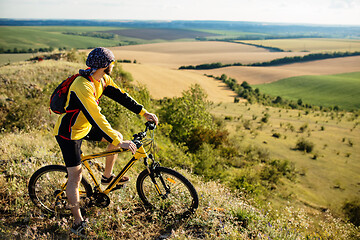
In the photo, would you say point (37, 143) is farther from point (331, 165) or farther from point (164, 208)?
point (331, 165)

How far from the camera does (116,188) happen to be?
12.7 feet

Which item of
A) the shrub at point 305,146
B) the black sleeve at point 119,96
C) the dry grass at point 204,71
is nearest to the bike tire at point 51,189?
the black sleeve at point 119,96

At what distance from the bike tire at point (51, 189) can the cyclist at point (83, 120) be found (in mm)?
479

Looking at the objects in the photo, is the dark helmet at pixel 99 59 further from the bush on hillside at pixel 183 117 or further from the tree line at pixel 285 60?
the tree line at pixel 285 60

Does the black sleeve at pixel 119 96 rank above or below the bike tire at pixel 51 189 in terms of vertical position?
above

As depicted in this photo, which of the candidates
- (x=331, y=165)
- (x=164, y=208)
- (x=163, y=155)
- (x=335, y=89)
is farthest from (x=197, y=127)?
(x=335, y=89)

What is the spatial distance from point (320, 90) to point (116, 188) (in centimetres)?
8000

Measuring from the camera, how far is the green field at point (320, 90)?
60.7 meters

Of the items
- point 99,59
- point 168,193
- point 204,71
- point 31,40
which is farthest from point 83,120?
point 31,40

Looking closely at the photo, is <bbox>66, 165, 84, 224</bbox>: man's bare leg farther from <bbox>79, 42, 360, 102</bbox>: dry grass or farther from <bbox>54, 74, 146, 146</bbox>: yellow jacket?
<bbox>79, 42, 360, 102</bbox>: dry grass

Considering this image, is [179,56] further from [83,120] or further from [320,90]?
[83,120]

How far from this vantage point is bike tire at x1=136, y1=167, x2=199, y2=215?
12.0ft

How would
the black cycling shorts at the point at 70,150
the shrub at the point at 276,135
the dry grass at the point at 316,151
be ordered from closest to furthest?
the black cycling shorts at the point at 70,150 → the dry grass at the point at 316,151 → the shrub at the point at 276,135

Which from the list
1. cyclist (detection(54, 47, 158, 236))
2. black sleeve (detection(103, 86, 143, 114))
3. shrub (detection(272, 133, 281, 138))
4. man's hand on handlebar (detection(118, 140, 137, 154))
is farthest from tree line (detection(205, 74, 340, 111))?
man's hand on handlebar (detection(118, 140, 137, 154))
